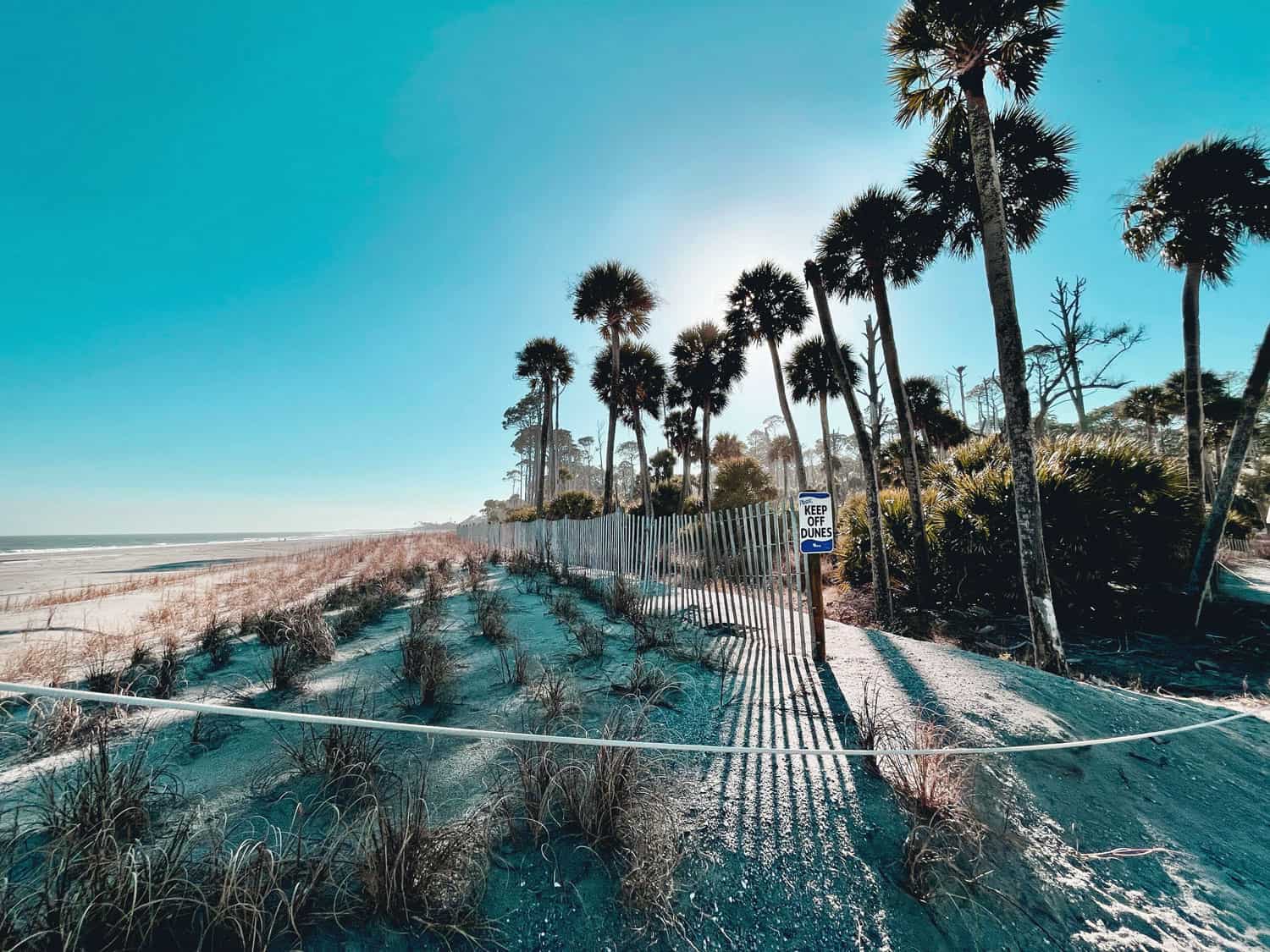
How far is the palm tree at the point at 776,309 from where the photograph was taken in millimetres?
16188

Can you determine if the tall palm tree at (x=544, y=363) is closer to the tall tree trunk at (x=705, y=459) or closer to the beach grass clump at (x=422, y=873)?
the tall tree trunk at (x=705, y=459)

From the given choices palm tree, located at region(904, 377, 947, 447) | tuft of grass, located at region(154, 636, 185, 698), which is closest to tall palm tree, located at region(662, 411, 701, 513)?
palm tree, located at region(904, 377, 947, 447)

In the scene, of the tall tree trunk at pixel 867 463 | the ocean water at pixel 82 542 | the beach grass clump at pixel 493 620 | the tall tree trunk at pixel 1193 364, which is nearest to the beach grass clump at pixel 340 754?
the beach grass clump at pixel 493 620

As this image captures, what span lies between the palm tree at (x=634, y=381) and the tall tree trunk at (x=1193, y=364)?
16.1m

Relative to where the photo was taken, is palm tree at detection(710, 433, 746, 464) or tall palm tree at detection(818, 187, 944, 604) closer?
tall palm tree at detection(818, 187, 944, 604)

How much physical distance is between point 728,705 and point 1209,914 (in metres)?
2.32

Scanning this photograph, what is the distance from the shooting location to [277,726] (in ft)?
9.78

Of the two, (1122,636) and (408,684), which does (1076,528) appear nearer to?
(1122,636)

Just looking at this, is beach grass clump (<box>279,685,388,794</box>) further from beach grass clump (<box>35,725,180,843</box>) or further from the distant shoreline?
the distant shoreline

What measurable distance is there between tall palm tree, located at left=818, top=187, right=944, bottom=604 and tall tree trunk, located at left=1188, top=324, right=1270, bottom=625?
373 cm

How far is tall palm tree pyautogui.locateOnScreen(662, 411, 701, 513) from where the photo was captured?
2492 centimetres

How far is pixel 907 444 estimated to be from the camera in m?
9.25

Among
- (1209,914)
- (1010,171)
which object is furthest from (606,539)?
(1010,171)

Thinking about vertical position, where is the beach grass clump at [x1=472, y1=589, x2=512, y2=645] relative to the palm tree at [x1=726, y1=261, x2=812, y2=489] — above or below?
below
